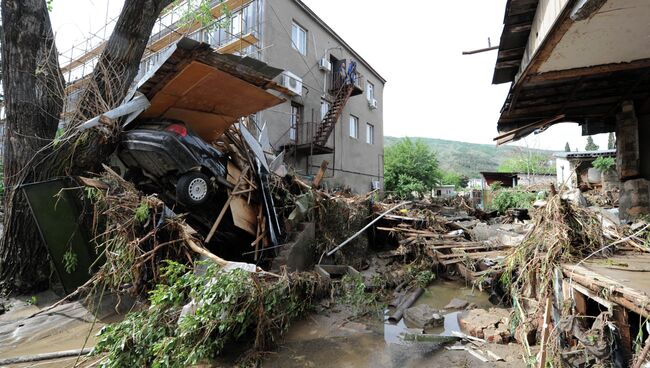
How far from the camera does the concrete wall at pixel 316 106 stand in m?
13.4

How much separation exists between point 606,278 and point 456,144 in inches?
5650

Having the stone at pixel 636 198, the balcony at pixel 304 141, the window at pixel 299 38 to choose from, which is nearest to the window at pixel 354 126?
the balcony at pixel 304 141

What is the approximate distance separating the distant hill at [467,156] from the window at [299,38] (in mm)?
73397

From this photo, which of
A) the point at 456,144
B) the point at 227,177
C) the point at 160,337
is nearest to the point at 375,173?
the point at 227,177

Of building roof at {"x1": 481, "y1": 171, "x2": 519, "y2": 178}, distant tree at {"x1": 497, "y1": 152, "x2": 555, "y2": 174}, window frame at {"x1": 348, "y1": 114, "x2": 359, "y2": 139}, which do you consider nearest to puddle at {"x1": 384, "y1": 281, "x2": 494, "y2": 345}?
window frame at {"x1": 348, "y1": 114, "x2": 359, "y2": 139}

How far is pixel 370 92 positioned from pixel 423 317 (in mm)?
18739

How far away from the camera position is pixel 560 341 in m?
3.03

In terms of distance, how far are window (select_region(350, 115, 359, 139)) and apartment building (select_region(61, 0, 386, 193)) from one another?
61mm

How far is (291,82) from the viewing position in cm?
594

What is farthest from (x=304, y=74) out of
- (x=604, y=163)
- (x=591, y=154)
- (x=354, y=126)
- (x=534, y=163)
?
(x=534, y=163)

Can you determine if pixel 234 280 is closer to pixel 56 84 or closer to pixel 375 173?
pixel 56 84

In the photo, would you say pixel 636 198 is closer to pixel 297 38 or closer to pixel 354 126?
pixel 297 38

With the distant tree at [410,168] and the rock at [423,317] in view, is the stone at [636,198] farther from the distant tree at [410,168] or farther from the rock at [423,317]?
the distant tree at [410,168]

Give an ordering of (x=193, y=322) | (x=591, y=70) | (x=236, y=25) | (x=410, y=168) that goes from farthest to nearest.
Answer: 1. (x=410, y=168)
2. (x=236, y=25)
3. (x=591, y=70)
4. (x=193, y=322)
